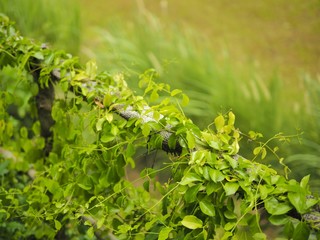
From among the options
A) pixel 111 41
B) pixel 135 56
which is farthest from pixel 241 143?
pixel 111 41

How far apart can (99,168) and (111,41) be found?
6.59 feet

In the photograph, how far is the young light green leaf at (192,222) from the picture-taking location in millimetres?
1083

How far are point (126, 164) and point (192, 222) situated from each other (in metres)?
0.38

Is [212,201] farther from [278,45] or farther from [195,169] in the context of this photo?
[278,45]

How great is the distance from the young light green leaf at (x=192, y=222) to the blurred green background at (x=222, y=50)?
1.79ft

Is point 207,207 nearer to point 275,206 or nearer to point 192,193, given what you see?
point 192,193

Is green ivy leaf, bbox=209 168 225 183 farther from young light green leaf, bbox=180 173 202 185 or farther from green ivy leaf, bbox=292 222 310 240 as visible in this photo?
green ivy leaf, bbox=292 222 310 240

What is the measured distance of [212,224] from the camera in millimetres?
1136

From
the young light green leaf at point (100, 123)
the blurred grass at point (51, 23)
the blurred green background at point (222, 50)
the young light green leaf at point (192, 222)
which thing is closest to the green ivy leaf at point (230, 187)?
the young light green leaf at point (192, 222)

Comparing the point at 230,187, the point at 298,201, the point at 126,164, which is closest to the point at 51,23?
the point at 126,164

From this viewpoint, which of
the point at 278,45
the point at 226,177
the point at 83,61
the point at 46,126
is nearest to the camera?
the point at 226,177

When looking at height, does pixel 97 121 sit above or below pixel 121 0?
above

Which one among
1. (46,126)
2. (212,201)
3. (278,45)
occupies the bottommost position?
(278,45)

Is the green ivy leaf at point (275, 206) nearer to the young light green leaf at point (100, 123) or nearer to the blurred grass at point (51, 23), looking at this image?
the young light green leaf at point (100, 123)
